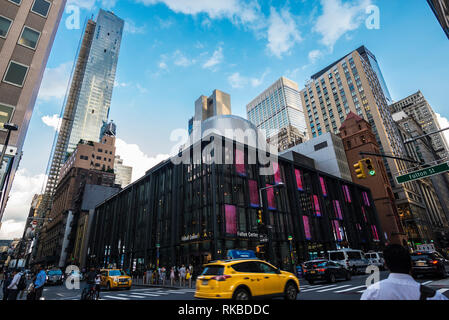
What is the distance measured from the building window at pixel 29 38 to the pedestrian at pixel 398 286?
26.8 m

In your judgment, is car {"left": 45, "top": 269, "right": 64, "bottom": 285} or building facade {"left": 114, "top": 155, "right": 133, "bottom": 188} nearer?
car {"left": 45, "top": 269, "right": 64, "bottom": 285}

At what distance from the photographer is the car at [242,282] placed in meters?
8.98

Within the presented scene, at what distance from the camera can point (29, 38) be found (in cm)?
2005

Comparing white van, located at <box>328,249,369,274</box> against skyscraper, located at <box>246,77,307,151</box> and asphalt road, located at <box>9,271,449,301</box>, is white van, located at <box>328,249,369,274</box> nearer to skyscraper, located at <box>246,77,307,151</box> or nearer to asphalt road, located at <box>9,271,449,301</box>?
asphalt road, located at <box>9,271,449,301</box>

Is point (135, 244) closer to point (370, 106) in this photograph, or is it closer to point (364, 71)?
point (370, 106)

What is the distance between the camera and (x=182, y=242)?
3491 cm

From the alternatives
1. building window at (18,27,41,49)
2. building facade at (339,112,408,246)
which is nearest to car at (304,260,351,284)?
building window at (18,27,41,49)

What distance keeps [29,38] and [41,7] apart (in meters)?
3.65

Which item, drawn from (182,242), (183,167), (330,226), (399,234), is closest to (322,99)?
(399,234)

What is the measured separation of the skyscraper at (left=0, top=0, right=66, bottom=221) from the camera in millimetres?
17719

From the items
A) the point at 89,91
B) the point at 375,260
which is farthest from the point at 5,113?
the point at 89,91

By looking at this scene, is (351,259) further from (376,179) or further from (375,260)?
(376,179)

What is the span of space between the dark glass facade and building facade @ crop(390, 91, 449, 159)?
417 ft

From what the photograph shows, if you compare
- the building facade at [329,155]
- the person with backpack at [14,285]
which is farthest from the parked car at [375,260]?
the building facade at [329,155]
